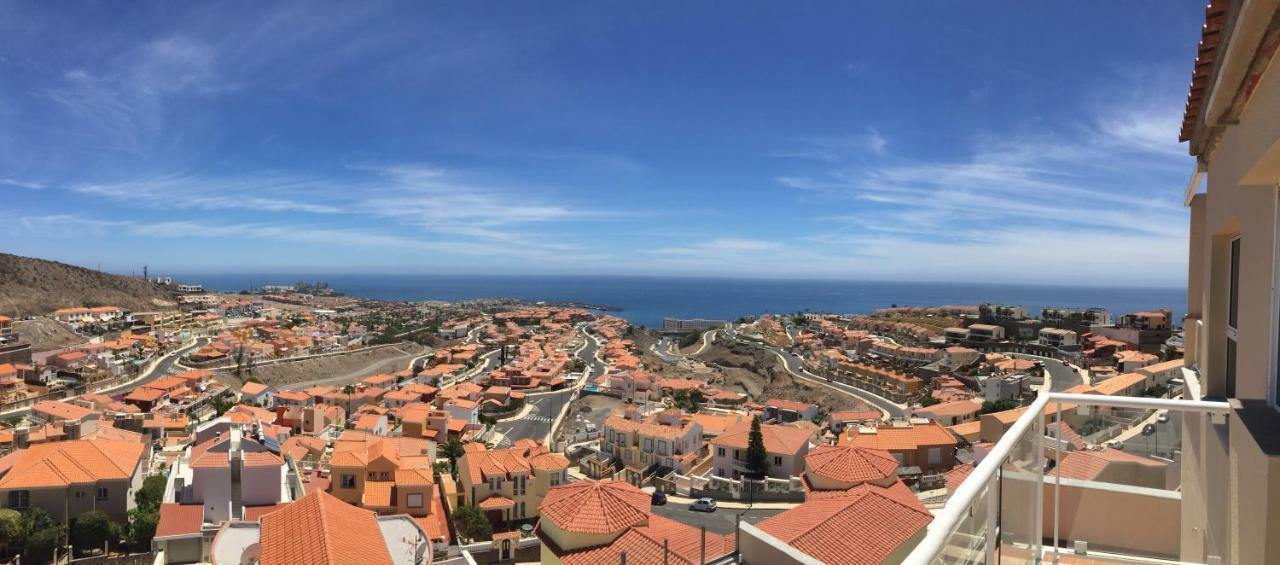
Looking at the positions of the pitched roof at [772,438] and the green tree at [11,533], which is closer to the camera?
the green tree at [11,533]

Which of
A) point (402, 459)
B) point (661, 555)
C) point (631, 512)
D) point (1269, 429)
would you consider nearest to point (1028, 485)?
point (1269, 429)

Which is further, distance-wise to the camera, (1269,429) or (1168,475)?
(1168,475)

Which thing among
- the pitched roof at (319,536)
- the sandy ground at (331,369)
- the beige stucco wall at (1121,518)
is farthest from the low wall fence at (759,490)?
the sandy ground at (331,369)

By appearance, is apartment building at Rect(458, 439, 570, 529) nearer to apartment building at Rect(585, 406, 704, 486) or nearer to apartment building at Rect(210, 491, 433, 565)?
apartment building at Rect(585, 406, 704, 486)

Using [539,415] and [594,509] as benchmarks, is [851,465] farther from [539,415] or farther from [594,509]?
[539,415]

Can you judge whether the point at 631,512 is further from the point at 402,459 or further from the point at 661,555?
the point at 402,459

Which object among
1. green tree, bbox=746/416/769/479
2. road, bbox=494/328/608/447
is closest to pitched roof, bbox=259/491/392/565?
green tree, bbox=746/416/769/479

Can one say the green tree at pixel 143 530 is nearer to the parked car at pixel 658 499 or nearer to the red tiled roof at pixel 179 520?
the red tiled roof at pixel 179 520
